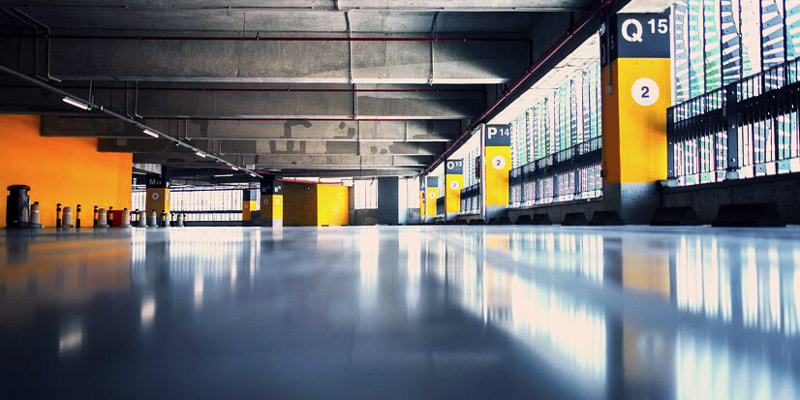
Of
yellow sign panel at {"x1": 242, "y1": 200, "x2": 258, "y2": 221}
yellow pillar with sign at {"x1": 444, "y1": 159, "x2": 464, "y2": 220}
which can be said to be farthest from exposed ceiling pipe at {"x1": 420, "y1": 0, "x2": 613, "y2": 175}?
yellow sign panel at {"x1": 242, "y1": 200, "x2": 258, "y2": 221}

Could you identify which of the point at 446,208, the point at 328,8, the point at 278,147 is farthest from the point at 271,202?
the point at 328,8

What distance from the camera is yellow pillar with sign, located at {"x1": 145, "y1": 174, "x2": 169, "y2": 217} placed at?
29812 mm

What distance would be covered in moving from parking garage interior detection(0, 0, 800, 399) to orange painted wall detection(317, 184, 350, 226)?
1157cm

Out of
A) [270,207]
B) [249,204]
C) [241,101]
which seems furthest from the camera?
[249,204]

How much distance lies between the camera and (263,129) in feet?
55.9

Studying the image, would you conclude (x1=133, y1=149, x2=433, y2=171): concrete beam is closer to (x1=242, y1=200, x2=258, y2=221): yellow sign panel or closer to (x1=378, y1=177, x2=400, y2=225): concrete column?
(x1=378, y1=177, x2=400, y2=225): concrete column

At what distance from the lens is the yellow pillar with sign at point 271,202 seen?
3321 cm

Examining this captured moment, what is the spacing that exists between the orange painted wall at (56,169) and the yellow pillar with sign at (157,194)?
7.74 metres

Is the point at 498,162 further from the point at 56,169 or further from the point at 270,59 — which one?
the point at 56,169

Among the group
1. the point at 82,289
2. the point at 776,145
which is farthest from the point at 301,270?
the point at 776,145

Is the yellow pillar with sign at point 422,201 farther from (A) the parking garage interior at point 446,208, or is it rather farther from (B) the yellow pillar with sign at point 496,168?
(B) the yellow pillar with sign at point 496,168

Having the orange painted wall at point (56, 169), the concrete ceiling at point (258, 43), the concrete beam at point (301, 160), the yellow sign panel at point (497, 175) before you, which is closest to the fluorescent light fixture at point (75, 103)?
the concrete ceiling at point (258, 43)

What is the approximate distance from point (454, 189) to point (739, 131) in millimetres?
18198

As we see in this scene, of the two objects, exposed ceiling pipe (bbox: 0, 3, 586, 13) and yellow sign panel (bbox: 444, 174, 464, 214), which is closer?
exposed ceiling pipe (bbox: 0, 3, 586, 13)
